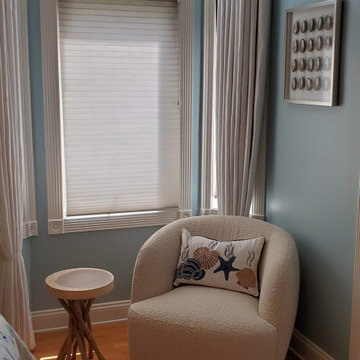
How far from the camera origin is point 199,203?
3.84m

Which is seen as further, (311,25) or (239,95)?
(239,95)

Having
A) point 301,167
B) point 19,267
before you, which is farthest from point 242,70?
point 19,267

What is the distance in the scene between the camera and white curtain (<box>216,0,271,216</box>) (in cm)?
337

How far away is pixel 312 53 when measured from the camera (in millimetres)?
2965

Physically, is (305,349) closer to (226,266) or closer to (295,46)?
(226,266)

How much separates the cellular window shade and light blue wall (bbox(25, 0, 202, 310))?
5.7 inches

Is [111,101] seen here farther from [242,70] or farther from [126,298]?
[126,298]

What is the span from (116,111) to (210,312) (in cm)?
145

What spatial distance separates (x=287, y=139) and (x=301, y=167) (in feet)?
0.70

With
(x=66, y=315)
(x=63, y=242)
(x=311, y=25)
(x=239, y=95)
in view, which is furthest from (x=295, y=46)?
(x=66, y=315)

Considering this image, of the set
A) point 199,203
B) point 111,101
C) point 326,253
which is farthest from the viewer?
point 199,203

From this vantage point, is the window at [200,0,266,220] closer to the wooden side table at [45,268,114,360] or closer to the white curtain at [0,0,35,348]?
the wooden side table at [45,268,114,360]

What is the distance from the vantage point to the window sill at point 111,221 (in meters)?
3.57

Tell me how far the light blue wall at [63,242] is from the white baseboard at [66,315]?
0.13 feet
